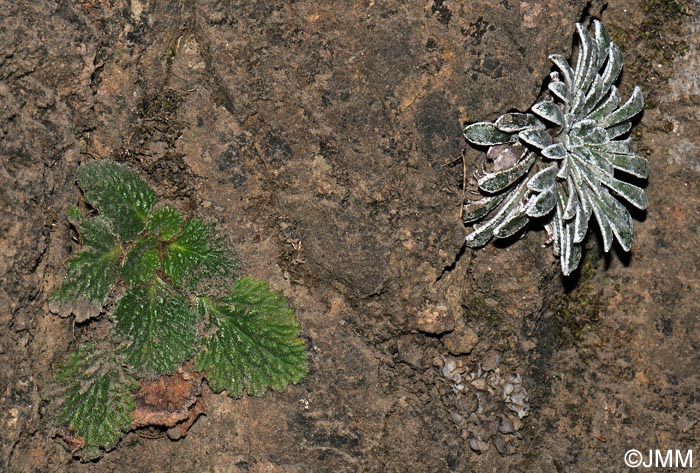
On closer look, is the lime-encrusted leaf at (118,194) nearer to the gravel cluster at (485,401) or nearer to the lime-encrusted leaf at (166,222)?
the lime-encrusted leaf at (166,222)

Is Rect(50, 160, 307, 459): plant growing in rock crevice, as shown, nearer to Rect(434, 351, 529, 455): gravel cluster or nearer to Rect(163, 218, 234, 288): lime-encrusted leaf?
Rect(163, 218, 234, 288): lime-encrusted leaf

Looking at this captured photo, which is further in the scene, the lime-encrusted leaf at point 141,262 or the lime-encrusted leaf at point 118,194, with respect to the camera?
the lime-encrusted leaf at point 141,262

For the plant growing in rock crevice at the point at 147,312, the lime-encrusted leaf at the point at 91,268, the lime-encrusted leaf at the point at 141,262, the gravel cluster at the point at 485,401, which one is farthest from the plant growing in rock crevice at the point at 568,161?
the lime-encrusted leaf at the point at 91,268

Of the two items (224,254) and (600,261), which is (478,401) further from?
(224,254)

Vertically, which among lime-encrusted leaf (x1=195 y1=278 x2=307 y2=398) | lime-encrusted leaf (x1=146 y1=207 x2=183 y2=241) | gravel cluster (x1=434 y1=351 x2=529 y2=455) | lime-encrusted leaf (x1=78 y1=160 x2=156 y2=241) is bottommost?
gravel cluster (x1=434 y1=351 x2=529 y2=455)

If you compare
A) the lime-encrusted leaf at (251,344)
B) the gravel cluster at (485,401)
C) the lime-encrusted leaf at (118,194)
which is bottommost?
the gravel cluster at (485,401)

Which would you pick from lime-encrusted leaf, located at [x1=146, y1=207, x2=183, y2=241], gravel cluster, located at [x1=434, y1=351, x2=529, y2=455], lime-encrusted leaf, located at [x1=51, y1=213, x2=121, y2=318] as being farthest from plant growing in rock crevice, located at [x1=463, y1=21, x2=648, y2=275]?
lime-encrusted leaf, located at [x1=51, y1=213, x2=121, y2=318]

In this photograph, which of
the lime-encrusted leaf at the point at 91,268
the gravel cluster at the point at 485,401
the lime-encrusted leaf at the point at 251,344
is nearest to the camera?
the lime-encrusted leaf at the point at 91,268

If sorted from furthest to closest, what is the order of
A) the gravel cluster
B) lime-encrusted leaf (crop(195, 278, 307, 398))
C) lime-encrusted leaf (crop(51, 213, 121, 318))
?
the gravel cluster → lime-encrusted leaf (crop(195, 278, 307, 398)) → lime-encrusted leaf (crop(51, 213, 121, 318))
